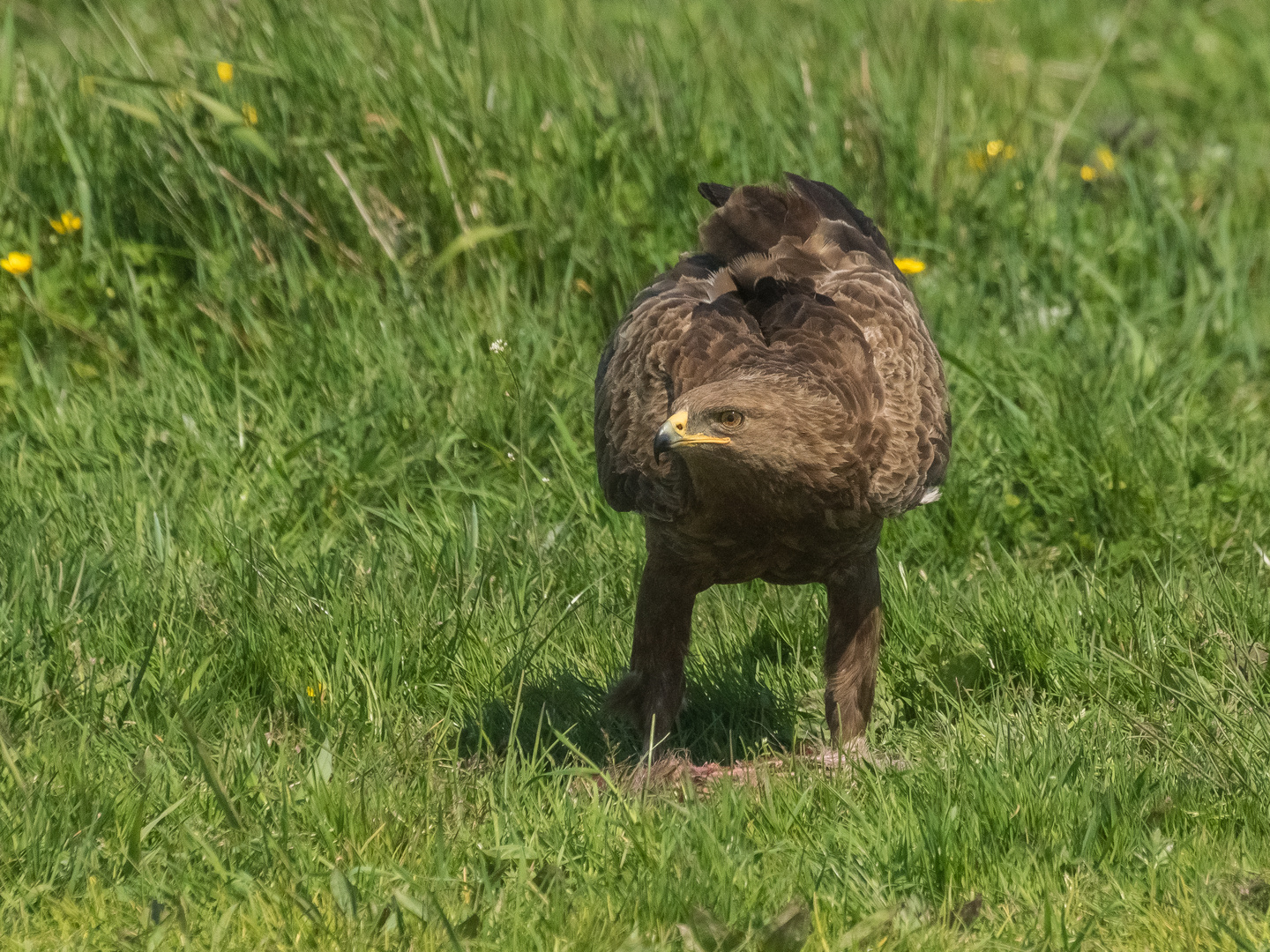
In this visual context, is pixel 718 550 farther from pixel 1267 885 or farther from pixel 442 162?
pixel 442 162

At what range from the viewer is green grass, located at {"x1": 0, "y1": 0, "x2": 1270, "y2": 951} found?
3.27m

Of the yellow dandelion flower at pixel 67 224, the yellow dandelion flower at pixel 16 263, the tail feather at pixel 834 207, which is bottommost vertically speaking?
the yellow dandelion flower at pixel 16 263

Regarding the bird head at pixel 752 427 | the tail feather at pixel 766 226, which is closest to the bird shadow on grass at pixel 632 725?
the bird head at pixel 752 427

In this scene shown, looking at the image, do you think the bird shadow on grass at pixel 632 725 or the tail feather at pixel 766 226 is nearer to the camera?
the bird shadow on grass at pixel 632 725

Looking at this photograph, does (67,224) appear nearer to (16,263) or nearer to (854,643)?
(16,263)

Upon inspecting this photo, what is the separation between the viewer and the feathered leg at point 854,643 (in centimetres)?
411

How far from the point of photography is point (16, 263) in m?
5.83

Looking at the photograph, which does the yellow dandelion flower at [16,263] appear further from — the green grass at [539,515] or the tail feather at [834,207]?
the tail feather at [834,207]

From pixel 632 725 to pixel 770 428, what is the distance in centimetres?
109

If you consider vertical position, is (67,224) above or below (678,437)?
below

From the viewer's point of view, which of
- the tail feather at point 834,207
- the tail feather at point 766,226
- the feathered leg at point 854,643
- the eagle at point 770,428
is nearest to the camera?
the eagle at point 770,428

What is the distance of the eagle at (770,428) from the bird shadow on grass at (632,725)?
0.12m

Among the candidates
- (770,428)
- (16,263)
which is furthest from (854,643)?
(16,263)

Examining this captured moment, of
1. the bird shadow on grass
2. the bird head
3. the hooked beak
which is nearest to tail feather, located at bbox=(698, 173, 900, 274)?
the bird head
